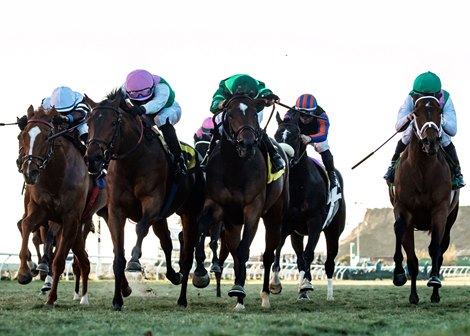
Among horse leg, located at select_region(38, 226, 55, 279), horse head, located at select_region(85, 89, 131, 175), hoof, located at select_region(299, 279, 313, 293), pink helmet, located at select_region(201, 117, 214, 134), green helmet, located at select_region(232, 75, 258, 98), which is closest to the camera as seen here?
horse head, located at select_region(85, 89, 131, 175)

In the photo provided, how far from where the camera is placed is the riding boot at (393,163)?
1256 centimetres

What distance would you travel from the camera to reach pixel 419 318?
8828 mm

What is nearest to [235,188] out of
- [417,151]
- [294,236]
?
[417,151]

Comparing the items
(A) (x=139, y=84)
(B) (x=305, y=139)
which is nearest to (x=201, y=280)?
(A) (x=139, y=84)

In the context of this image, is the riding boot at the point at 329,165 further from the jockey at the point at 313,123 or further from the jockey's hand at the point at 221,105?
the jockey's hand at the point at 221,105

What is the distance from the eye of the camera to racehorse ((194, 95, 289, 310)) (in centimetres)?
1022

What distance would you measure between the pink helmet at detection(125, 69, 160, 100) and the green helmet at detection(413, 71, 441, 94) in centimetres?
337

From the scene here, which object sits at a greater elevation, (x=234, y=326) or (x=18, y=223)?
(x=18, y=223)

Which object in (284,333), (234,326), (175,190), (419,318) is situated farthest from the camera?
(175,190)

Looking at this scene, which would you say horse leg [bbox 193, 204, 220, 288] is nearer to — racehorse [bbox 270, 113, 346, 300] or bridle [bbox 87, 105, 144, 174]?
bridle [bbox 87, 105, 144, 174]

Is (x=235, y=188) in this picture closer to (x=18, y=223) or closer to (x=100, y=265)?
(x=18, y=223)

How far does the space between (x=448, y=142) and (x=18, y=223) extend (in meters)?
5.96

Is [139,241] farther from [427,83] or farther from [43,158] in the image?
[427,83]

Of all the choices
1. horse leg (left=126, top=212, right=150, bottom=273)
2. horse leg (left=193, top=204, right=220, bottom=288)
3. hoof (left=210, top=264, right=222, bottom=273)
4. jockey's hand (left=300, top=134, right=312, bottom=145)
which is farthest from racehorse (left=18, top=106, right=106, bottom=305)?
jockey's hand (left=300, top=134, right=312, bottom=145)
